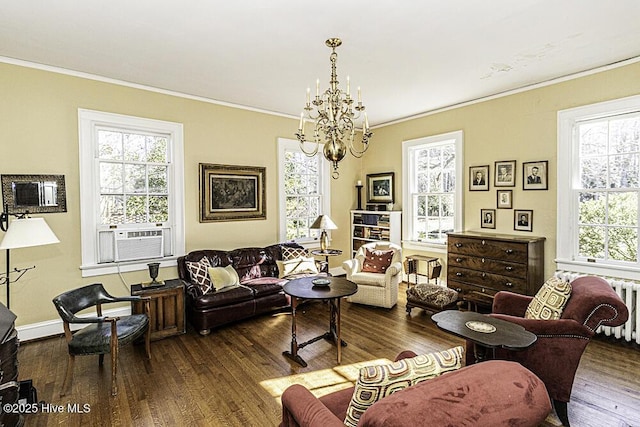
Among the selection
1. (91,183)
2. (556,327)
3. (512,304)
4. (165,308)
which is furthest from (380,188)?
(91,183)

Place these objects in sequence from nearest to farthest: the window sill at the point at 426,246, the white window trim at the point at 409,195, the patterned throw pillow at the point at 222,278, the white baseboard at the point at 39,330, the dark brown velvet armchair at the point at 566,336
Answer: the dark brown velvet armchair at the point at 566,336, the white baseboard at the point at 39,330, the patterned throw pillow at the point at 222,278, the white window trim at the point at 409,195, the window sill at the point at 426,246

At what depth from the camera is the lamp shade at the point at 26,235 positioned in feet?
8.75

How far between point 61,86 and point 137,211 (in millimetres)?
1561

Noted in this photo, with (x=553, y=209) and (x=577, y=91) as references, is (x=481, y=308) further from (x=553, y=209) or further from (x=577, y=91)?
(x=577, y=91)

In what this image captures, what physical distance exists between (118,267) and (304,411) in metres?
3.52

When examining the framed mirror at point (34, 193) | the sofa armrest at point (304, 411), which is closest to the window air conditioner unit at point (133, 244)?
the framed mirror at point (34, 193)

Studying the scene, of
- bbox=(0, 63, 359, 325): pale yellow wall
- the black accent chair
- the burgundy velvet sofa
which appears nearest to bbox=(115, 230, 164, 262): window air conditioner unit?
bbox=(0, 63, 359, 325): pale yellow wall

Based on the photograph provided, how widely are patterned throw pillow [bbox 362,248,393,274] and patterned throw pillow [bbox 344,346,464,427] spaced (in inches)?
132

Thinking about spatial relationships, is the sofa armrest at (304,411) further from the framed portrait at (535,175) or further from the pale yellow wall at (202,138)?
the framed portrait at (535,175)

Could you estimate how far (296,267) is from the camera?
4641 millimetres

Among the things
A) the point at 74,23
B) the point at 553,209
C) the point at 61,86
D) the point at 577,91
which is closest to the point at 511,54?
the point at 577,91

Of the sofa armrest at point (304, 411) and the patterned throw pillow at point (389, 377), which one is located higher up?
the patterned throw pillow at point (389, 377)

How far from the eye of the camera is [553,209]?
401 cm

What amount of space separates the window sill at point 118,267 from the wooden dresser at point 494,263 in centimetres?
374
